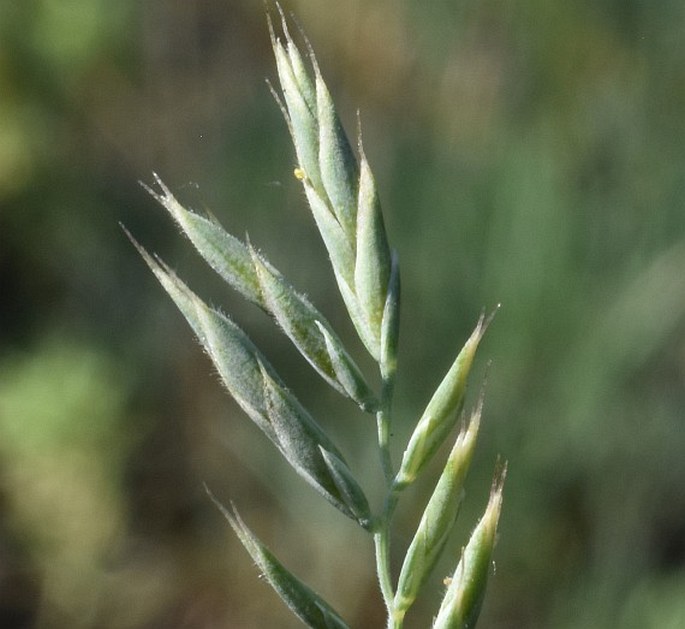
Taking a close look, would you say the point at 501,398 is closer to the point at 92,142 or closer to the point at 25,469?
the point at 25,469

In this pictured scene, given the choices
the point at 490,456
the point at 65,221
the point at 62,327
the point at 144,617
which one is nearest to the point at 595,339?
the point at 490,456

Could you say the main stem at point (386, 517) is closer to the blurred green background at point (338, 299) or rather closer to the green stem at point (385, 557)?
the green stem at point (385, 557)

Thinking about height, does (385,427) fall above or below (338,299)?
above

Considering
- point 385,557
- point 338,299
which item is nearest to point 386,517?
point 385,557

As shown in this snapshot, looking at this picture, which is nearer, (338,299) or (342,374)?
(342,374)

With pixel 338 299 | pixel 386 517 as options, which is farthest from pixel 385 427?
pixel 338 299

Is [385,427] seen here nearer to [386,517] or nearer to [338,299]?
[386,517]
